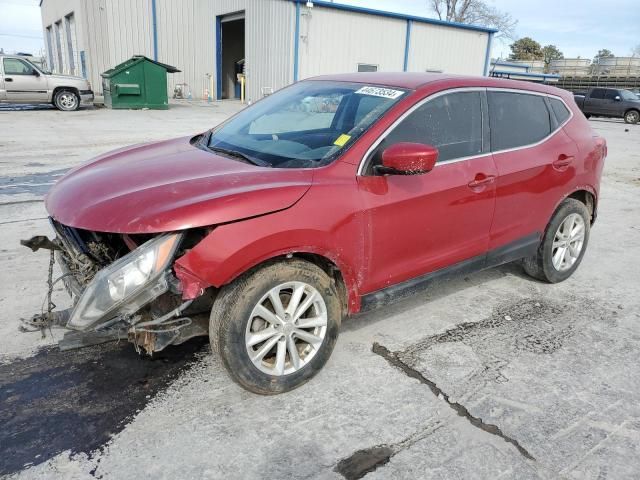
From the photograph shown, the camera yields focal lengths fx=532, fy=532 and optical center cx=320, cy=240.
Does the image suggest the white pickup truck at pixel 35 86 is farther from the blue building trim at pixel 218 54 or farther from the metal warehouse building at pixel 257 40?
the blue building trim at pixel 218 54

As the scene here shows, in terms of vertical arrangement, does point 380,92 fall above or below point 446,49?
below

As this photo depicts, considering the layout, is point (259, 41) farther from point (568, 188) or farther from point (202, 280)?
point (202, 280)

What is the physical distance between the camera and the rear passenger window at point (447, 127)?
3283 mm

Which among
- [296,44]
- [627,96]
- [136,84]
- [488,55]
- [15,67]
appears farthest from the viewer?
[488,55]

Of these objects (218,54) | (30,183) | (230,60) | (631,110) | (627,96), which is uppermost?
(218,54)

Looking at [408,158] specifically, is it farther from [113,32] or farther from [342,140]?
[113,32]

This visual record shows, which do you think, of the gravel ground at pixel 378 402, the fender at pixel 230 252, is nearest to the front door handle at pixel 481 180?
the gravel ground at pixel 378 402

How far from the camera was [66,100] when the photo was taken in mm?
17969

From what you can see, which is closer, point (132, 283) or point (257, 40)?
point (132, 283)

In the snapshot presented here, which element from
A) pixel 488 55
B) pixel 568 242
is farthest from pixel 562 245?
pixel 488 55

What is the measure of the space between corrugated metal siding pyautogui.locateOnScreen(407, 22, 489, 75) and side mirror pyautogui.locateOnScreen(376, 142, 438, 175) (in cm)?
2382

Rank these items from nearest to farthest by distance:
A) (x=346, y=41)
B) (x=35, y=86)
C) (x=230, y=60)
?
(x=35, y=86) < (x=346, y=41) < (x=230, y=60)

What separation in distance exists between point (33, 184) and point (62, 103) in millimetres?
12038

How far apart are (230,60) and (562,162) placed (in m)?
26.9
